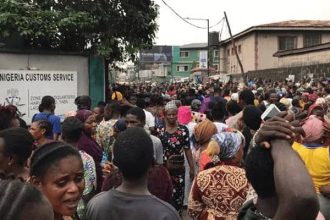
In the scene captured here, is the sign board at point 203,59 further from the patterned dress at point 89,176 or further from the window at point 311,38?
the patterned dress at point 89,176

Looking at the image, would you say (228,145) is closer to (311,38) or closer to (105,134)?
(105,134)

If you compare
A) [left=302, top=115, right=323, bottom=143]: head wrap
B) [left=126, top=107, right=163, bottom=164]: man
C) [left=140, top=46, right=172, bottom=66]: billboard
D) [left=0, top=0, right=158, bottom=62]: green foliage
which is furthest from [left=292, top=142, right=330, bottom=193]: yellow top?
[left=140, top=46, right=172, bottom=66]: billboard

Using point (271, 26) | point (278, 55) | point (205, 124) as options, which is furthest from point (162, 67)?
point (205, 124)

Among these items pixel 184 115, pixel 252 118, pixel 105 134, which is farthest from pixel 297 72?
pixel 105 134

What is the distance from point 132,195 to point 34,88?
10313 mm

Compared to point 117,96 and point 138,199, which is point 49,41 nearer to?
point 117,96

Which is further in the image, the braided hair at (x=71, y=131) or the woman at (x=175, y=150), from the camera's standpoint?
the woman at (x=175, y=150)

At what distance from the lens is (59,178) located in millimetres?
2693

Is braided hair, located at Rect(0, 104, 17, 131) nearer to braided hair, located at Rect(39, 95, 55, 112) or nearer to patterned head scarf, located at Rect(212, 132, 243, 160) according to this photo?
braided hair, located at Rect(39, 95, 55, 112)

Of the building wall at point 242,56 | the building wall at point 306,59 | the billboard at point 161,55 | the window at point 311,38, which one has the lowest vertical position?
the building wall at point 306,59

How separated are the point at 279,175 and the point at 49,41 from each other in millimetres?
13344

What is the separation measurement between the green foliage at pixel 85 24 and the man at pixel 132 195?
1023cm

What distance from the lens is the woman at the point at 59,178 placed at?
105 inches

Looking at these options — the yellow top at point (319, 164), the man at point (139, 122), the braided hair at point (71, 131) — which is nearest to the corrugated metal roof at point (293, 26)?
the man at point (139, 122)
